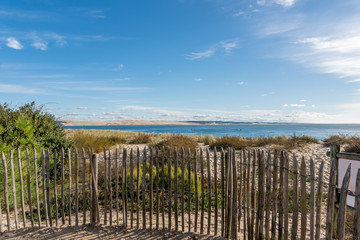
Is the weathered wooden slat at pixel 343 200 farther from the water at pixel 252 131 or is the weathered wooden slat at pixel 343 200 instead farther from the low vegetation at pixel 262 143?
the water at pixel 252 131

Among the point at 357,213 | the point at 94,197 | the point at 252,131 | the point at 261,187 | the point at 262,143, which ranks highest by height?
the point at 357,213

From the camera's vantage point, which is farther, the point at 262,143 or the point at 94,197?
the point at 262,143

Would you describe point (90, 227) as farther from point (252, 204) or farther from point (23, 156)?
point (252, 204)

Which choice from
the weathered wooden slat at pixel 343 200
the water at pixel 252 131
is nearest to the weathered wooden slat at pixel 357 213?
the weathered wooden slat at pixel 343 200

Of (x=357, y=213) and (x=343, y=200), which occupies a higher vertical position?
(x=343, y=200)

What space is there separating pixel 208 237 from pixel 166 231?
84 centimetres

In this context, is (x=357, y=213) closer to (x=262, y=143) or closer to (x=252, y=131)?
(x=262, y=143)

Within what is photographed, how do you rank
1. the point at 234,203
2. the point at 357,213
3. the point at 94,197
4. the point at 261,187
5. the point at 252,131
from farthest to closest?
1. the point at 252,131
2. the point at 94,197
3. the point at 234,203
4. the point at 261,187
5. the point at 357,213

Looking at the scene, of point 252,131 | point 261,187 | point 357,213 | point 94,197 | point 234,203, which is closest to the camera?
point 357,213

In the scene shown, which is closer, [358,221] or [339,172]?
[358,221]

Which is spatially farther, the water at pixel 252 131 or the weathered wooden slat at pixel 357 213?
the water at pixel 252 131

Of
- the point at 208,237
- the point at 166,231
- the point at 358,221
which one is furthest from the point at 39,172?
the point at 358,221

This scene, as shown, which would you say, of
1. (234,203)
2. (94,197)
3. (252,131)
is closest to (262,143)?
(234,203)

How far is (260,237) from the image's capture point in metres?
4.04
